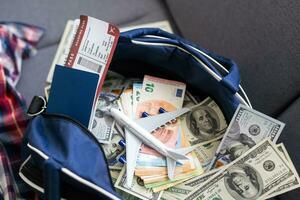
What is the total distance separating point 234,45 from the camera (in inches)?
40.5

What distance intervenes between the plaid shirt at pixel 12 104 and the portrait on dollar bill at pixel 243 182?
17.4 inches

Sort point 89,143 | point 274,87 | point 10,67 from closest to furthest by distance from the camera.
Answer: point 89,143 → point 274,87 → point 10,67

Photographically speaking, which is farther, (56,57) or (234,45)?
(56,57)

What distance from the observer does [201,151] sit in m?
0.96

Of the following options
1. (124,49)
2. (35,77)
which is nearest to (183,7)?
(124,49)

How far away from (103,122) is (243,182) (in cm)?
32

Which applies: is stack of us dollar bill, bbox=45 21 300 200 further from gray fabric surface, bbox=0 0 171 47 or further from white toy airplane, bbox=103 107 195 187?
gray fabric surface, bbox=0 0 171 47

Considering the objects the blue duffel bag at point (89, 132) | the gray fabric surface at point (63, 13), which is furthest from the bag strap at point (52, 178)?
the gray fabric surface at point (63, 13)

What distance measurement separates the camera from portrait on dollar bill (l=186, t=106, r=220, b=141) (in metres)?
0.97

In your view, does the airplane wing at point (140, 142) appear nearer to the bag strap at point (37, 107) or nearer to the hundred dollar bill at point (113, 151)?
the hundred dollar bill at point (113, 151)

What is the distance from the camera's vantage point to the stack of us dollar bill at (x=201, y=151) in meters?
0.90

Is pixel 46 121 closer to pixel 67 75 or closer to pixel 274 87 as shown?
pixel 67 75

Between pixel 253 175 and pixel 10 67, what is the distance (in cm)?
65

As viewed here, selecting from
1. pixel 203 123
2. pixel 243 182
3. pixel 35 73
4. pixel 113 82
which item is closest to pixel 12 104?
pixel 35 73
